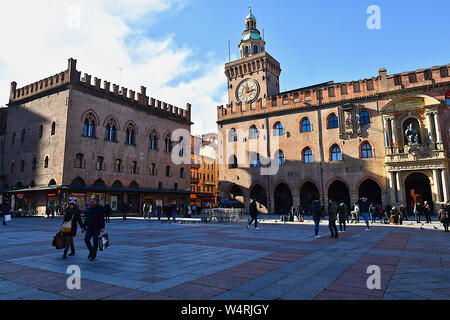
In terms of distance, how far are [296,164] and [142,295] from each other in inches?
1249

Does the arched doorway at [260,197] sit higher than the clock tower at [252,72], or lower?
lower

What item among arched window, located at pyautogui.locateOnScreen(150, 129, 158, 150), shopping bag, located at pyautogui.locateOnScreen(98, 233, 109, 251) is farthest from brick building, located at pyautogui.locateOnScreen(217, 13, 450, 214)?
shopping bag, located at pyautogui.locateOnScreen(98, 233, 109, 251)

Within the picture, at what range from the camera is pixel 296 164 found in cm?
3472

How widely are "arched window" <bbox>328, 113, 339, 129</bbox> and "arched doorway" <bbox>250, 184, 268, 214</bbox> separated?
1130 centimetres

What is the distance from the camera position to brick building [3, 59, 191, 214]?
1142 inches

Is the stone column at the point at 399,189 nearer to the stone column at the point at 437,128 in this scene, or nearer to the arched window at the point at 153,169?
the stone column at the point at 437,128

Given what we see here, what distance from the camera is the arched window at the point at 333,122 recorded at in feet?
109

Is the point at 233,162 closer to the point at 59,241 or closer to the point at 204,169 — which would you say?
the point at 204,169

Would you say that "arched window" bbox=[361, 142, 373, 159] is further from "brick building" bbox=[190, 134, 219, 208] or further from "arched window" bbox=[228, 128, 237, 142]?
"brick building" bbox=[190, 134, 219, 208]

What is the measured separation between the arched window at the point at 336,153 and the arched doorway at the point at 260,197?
30.9ft

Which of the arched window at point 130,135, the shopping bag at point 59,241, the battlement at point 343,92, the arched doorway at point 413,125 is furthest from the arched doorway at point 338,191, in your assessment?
the shopping bag at point 59,241

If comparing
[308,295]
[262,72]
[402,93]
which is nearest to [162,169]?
[262,72]

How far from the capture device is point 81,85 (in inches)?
1195
